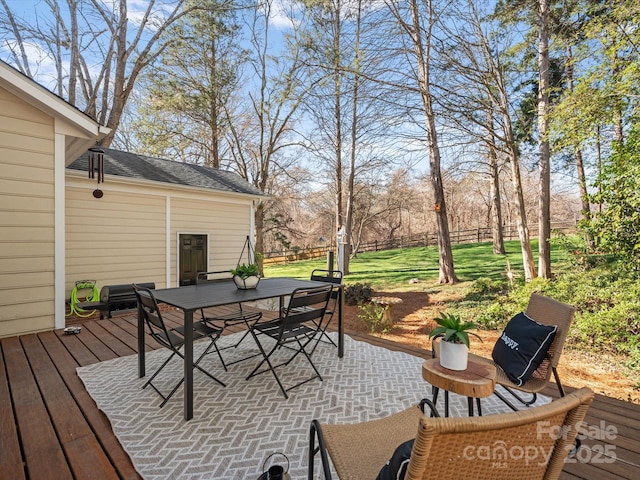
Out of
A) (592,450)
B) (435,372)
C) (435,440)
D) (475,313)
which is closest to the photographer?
(435,440)

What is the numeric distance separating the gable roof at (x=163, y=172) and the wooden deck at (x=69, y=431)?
4508mm

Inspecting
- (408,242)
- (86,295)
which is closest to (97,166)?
(86,295)

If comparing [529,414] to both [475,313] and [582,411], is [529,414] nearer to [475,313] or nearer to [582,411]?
[582,411]

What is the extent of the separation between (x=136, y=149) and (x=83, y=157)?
605 cm

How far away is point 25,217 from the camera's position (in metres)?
4.20

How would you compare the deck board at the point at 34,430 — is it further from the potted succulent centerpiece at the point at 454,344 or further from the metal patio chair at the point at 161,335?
the potted succulent centerpiece at the point at 454,344

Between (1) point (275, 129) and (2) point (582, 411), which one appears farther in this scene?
(1) point (275, 129)

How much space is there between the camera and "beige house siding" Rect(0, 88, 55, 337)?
409 centimetres

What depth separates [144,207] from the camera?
7211 mm

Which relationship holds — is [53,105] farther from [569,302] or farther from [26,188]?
[569,302]

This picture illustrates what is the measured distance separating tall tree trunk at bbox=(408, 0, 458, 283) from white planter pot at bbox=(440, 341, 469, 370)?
5693mm

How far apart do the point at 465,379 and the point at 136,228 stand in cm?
743

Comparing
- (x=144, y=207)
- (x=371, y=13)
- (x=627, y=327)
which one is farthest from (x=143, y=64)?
(x=627, y=327)

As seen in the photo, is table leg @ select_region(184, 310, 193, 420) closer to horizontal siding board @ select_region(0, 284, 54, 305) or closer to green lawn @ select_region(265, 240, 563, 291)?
horizontal siding board @ select_region(0, 284, 54, 305)
